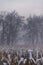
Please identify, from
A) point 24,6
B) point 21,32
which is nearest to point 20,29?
point 21,32

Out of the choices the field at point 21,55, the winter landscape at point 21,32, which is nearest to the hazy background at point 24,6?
the winter landscape at point 21,32

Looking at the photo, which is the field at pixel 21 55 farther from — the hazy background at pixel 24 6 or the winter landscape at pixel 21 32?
the hazy background at pixel 24 6

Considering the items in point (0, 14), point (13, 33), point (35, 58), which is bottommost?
point (35, 58)

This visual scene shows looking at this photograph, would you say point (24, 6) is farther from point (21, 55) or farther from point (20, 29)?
point (21, 55)

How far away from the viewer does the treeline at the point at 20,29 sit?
206 inches

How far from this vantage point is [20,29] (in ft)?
17.3

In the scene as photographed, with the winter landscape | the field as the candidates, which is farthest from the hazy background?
the field

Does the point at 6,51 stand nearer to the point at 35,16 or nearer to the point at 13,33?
the point at 13,33

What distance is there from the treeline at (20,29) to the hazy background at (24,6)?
9 centimetres

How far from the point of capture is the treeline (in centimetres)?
523

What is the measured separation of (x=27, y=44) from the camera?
5199 mm

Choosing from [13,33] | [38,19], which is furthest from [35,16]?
[13,33]

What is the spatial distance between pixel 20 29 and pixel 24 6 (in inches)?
16.3

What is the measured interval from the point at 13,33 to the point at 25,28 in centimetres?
23
